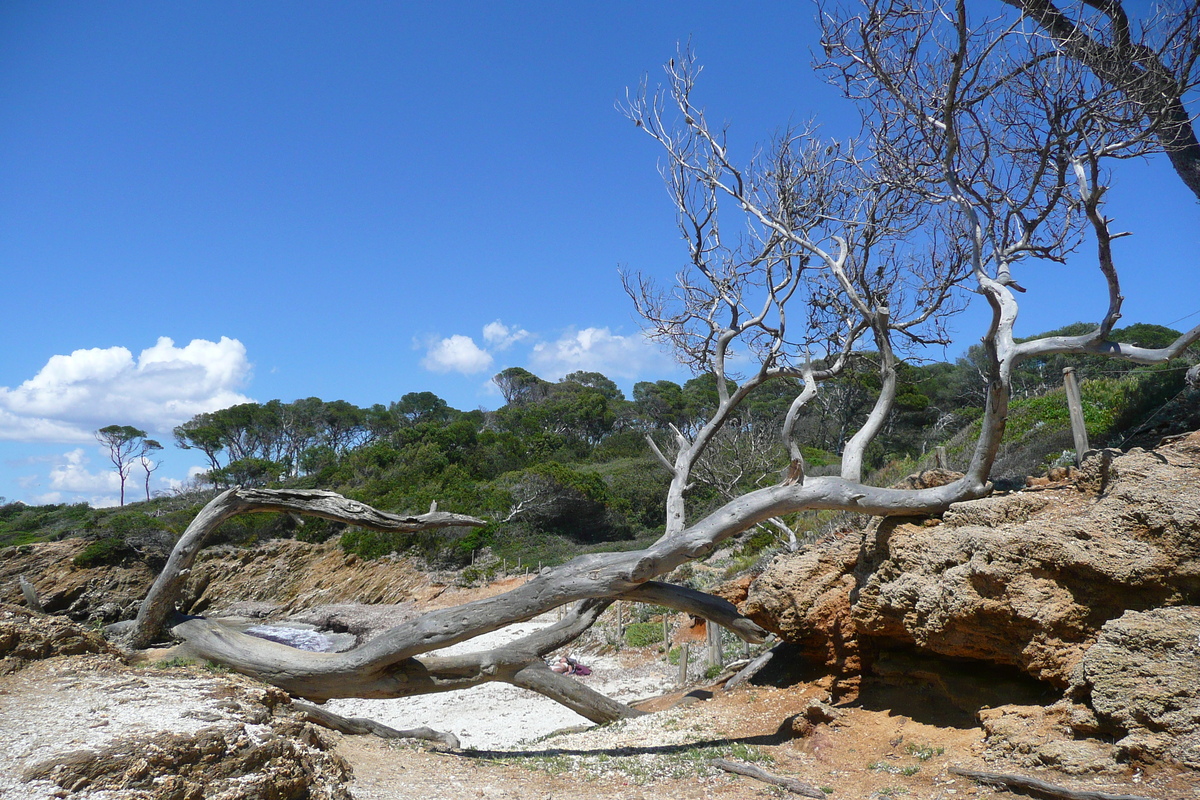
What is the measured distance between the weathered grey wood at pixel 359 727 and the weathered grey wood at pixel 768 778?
323cm

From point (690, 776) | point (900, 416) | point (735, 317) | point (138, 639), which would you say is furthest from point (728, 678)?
point (900, 416)

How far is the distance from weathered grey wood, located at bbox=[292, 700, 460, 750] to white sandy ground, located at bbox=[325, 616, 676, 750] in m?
2.58

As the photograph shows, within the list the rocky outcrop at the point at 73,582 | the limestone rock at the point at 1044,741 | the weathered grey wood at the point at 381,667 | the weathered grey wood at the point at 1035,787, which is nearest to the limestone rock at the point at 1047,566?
the limestone rock at the point at 1044,741

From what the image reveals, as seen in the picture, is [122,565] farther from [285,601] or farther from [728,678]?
[728,678]

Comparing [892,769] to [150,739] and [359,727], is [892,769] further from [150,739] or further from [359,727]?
[359,727]

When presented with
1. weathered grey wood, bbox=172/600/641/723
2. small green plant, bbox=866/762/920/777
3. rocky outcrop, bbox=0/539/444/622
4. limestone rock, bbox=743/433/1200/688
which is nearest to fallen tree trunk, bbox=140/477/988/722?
weathered grey wood, bbox=172/600/641/723

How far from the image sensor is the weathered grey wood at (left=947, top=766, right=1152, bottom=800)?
4004 mm

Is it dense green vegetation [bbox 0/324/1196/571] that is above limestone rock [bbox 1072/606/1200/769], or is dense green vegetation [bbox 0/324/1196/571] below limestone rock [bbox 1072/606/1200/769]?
above

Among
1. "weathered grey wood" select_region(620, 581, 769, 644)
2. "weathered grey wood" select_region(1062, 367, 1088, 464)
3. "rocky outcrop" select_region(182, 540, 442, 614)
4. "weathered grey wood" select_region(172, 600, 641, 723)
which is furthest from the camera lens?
"rocky outcrop" select_region(182, 540, 442, 614)

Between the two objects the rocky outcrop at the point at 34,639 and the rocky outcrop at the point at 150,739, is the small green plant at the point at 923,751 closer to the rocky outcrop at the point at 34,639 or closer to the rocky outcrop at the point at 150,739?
the rocky outcrop at the point at 150,739

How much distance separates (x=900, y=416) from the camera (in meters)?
30.5

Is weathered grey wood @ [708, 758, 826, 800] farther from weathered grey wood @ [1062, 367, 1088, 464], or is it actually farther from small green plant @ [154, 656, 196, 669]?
small green plant @ [154, 656, 196, 669]

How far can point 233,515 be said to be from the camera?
8.76 meters

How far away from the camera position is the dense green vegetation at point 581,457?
14375 mm
